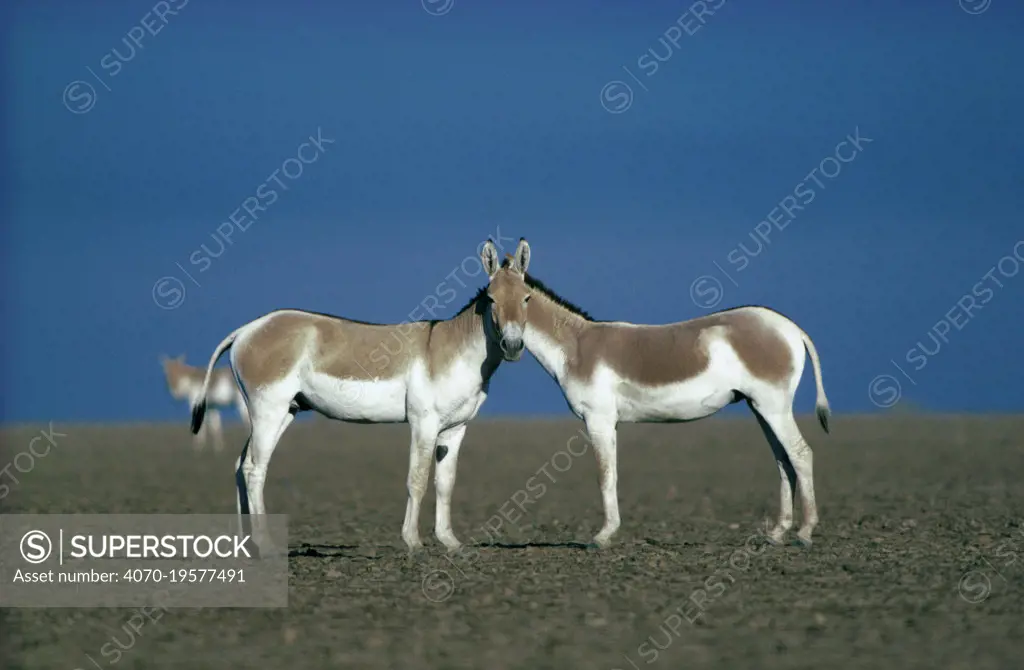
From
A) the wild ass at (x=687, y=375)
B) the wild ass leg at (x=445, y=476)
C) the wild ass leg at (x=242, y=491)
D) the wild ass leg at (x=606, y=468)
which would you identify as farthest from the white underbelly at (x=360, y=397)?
the wild ass leg at (x=606, y=468)

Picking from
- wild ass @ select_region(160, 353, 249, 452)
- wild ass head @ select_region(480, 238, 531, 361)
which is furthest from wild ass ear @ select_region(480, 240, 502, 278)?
wild ass @ select_region(160, 353, 249, 452)

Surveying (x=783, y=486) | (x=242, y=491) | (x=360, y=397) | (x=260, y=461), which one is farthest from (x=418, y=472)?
(x=783, y=486)

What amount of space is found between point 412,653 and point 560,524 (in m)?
10.1

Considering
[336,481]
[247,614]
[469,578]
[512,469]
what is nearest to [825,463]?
[512,469]

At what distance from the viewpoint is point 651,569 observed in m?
14.1

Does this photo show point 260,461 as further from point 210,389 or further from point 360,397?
point 210,389

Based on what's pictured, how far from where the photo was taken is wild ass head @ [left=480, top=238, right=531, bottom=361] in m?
14.8

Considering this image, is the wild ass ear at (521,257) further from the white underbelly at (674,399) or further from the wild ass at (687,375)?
the white underbelly at (674,399)

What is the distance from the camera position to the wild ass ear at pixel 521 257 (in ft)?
51.5

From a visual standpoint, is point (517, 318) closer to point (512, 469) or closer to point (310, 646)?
point (310, 646)

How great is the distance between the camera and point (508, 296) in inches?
600

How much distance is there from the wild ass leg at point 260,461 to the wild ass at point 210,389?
26877 mm

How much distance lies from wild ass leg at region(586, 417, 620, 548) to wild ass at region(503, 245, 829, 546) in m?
0.01

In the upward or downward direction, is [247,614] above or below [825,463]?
below
